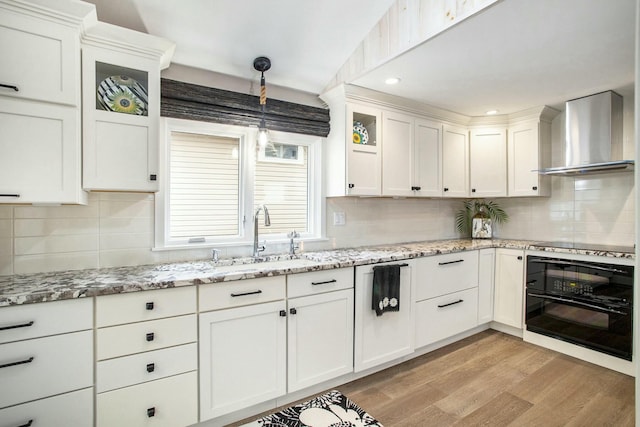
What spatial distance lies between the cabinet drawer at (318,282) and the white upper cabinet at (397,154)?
0.99 metres

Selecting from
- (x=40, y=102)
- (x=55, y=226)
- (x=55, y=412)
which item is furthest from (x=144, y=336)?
(x=40, y=102)

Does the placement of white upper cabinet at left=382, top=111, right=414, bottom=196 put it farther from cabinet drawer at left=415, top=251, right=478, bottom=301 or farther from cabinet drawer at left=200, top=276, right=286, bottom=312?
cabinet drawer at left=200, top=276, right=286, bottom=312

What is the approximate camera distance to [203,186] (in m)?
2.40

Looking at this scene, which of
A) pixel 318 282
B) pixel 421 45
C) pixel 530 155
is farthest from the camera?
pixel 530 155

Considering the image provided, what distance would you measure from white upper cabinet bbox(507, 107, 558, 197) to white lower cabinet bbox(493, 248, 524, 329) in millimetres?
700

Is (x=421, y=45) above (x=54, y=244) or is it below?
above

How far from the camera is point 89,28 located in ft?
5.53

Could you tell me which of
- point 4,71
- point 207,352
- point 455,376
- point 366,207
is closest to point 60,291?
point 207,352

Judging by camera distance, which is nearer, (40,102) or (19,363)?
(19,363)

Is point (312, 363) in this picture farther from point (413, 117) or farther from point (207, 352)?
point (413, 117)

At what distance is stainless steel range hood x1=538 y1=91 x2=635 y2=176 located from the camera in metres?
2.73

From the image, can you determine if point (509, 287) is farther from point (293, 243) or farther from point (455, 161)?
point (293, 243)

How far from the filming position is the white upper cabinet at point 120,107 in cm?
172

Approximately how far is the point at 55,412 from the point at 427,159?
3.22 meters
